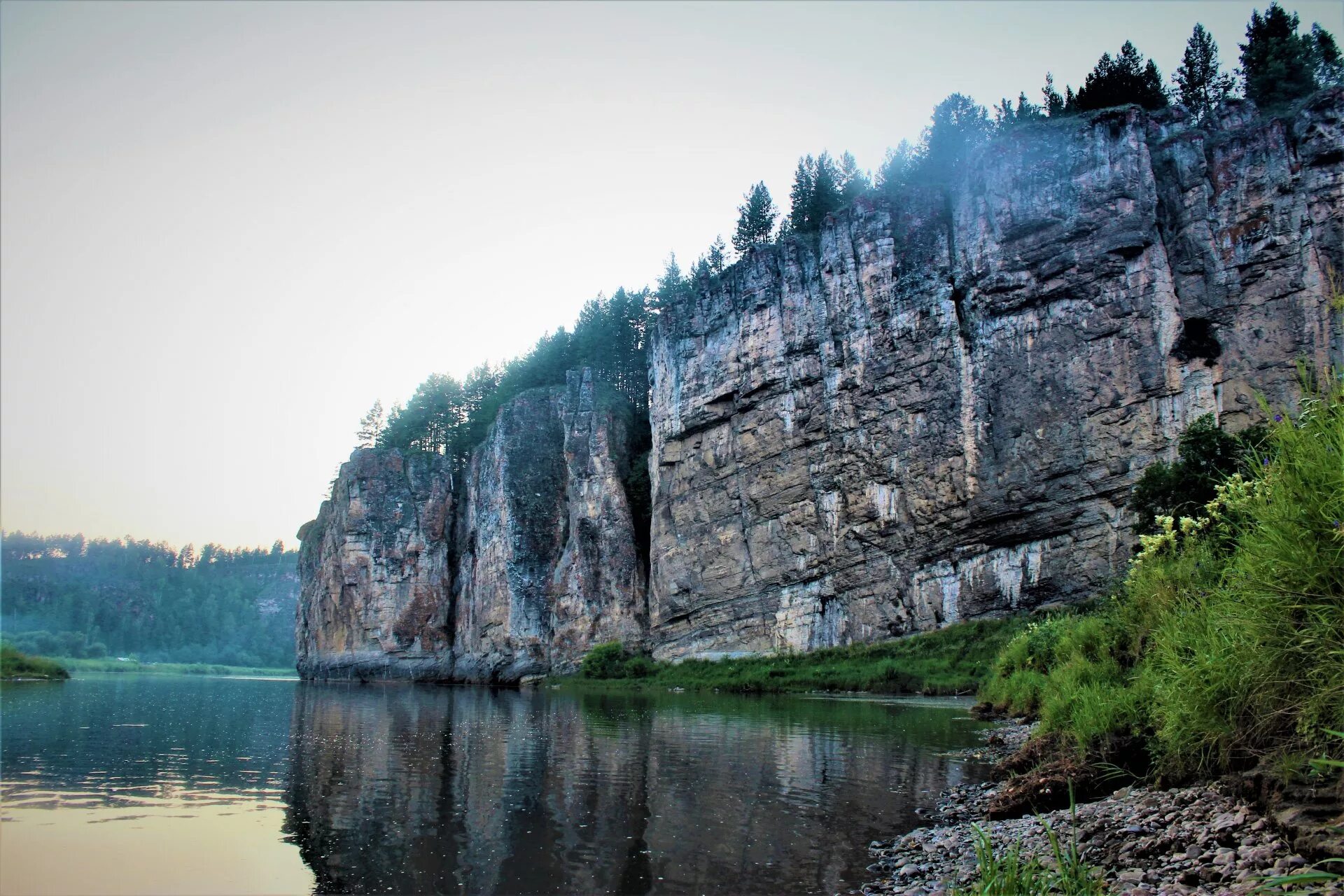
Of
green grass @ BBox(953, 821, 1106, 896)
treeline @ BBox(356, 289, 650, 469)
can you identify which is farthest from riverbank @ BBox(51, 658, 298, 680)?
green grass @ BBox(953, 821, 1106, 896)

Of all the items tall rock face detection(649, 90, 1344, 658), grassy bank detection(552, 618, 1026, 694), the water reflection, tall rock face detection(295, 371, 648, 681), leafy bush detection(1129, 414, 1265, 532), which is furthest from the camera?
tall rock face detection(295, 371, 648, 681)

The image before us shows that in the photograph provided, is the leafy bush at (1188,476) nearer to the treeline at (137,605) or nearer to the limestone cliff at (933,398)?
the limestone cliff at (933,398)

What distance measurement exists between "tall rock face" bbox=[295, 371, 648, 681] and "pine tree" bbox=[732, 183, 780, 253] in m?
19.5

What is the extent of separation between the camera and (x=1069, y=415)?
48.0 metres

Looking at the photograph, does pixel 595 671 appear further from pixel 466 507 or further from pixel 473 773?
pixel 473 773

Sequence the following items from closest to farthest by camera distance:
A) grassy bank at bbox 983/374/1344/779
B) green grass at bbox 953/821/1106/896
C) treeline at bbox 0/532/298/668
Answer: green grass at bbox 953/821/1106/896 → grassy bank at bbox 983/374/1344/779 → treeline at bbox 0/532/298/668

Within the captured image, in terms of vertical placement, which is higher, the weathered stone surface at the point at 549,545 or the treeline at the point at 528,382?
the treeline at the point at 528,382

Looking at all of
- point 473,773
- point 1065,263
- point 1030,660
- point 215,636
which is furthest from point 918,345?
point 215,636

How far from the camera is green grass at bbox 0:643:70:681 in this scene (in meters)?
63.6

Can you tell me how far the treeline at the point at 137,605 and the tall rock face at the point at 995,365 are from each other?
462 feet

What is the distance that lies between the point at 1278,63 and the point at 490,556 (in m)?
69.5

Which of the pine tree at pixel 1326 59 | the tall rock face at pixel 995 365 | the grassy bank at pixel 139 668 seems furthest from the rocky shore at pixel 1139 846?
the grassy bank at pixel 139 668

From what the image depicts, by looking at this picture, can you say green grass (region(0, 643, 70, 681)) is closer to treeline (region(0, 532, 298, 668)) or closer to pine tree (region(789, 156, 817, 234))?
pine tree (region(789, 156, 817, 234))

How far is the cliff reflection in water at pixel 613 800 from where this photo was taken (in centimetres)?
1133
